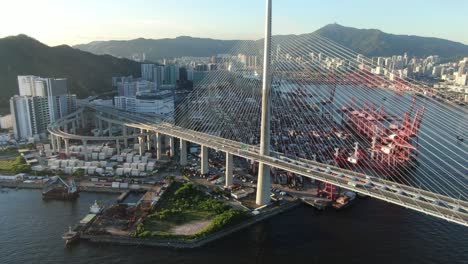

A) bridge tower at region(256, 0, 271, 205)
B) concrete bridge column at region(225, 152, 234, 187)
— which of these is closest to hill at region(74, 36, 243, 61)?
concrete bridge column at region(225, 152, 234, 187)

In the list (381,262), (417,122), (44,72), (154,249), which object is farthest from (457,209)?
(44,72)

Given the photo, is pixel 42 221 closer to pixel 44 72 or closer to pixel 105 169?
pixel 105 169

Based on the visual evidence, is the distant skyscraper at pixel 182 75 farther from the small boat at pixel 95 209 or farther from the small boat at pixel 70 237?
the small boat at pixel 70 237

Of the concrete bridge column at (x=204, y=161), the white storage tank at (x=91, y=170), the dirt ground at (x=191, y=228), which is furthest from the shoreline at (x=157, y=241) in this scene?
the white storage tank at (x=91, y=170)

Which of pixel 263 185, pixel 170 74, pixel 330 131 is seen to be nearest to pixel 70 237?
pixel 263 185

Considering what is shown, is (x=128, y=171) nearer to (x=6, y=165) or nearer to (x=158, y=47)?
(x=6, y=165)

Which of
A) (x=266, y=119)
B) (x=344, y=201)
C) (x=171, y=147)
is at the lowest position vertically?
(x=344, y=201)

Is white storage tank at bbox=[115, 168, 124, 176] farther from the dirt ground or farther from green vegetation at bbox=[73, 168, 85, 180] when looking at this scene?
the dirt ground
